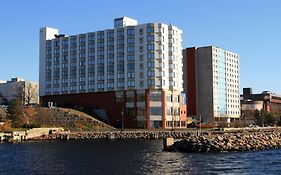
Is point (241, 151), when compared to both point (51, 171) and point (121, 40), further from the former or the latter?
point (121, 40)

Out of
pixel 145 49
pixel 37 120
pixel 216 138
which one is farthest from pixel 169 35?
pixel 216 138

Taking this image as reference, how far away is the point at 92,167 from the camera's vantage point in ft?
191

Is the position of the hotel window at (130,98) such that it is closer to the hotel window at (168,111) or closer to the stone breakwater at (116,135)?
the hotel window at (168,111)

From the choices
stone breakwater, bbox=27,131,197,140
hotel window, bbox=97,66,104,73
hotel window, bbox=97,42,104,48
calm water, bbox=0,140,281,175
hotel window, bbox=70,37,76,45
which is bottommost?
calm water, bbox=0,140,281,175

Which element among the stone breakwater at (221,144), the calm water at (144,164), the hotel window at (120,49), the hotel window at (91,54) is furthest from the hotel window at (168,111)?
the calm water at (144,164)

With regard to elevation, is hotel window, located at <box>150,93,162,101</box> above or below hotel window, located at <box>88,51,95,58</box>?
below

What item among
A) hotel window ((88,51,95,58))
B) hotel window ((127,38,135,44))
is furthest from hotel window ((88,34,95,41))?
hotel window ((127,38,135,44))

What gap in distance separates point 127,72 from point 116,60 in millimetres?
6894

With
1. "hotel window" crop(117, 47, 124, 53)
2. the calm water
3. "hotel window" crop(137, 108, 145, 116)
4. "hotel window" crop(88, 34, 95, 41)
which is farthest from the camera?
"hotel window" crop(88, 34, 95, 41)

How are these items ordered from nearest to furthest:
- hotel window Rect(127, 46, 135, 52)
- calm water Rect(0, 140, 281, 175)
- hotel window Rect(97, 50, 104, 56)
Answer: calm water Rect(0, 140, 281, 175) < hotel window Rect(127, 46, 135, 52) < hotel window Rect(97, 50, 104, 56)

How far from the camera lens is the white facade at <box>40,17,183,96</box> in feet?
566

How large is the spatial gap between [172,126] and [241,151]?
97482 mm

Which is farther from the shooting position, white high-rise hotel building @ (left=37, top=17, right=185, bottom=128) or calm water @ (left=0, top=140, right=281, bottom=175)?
white high-rise hotel building @ (left=37, top=17, right=185, bottom=128)

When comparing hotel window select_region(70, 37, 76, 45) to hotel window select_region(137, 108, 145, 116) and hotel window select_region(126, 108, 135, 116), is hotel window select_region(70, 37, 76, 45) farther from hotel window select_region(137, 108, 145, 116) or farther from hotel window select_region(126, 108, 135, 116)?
hotel window select_region(137, 108, 145, 116)
